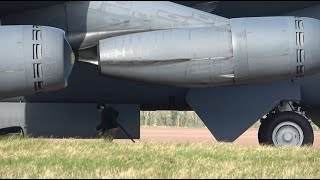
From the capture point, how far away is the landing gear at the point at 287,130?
9.70m

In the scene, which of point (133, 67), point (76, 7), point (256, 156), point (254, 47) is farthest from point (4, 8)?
point (256, 156)

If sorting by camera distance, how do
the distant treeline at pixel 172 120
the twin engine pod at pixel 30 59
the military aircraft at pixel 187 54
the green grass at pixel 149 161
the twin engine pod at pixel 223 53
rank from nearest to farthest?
the green grass at pixel 149 161, the twin engine pod at pixel 30 59, the military aircraft at pixel 187 54, the twin engine pod at pixel 223 53, the distant treeline at pixel 172 120

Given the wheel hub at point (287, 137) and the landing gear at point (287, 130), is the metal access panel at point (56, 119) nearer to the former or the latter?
the landing gear at point (287, 130)

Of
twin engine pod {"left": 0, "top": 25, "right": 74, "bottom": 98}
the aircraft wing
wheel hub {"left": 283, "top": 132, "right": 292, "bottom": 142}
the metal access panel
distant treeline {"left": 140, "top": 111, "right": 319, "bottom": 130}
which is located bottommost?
distant treeline {"left": 140, "top": 111, "right": 319, "bottom": 130}

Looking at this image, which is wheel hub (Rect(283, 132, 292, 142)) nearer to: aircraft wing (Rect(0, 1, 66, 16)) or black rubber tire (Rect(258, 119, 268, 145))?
black rubber tire (Rect(258, 119, 268, 145))

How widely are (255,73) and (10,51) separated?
4059 mm

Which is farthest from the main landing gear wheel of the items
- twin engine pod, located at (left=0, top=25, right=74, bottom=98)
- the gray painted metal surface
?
twin engine pod, located at (left=0, top=25, right=74, bottom=98)

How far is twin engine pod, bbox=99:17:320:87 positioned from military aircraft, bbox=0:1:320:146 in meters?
0.02

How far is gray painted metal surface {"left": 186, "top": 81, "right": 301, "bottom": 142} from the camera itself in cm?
992

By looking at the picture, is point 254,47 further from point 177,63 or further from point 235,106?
point 235,106

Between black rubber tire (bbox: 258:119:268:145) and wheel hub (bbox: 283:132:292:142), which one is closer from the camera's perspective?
wheel hub (bbox: 283:132:292:142)

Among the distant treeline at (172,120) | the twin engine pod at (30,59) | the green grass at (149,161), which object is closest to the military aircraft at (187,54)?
the twin engine pod at (30,59)

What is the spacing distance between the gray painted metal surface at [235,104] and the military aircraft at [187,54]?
0.07 feet

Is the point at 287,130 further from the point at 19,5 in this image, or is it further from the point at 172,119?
the point at 172,119
